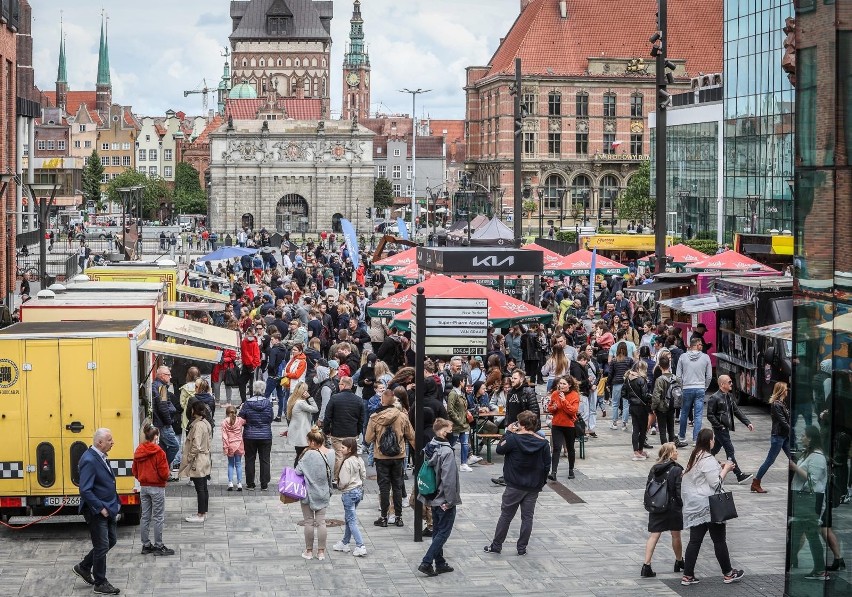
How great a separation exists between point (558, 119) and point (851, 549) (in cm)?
10037

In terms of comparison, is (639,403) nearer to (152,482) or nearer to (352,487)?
(352,487)

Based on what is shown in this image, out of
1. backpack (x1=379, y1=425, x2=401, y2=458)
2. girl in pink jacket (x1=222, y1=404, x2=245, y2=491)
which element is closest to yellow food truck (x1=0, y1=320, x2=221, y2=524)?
girl in pink jacket (x1=222, y1=404, x2=245, y2=491)

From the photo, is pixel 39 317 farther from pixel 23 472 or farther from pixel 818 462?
pixel 818 462

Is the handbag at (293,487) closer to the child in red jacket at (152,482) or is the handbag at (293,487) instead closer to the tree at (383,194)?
the child in red jacket at (152,482)

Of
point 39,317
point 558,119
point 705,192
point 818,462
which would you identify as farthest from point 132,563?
point 558,119

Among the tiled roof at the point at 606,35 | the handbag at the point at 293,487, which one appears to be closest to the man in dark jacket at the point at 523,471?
the handbag at the point at 293,487

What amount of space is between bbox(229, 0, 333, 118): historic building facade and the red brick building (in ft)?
222

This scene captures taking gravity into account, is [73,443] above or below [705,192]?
below

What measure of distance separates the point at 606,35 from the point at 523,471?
323ft

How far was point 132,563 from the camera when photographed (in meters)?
13.6

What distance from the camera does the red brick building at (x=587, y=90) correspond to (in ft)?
353

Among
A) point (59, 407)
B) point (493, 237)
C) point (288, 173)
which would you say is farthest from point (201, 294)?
point (288, 173)

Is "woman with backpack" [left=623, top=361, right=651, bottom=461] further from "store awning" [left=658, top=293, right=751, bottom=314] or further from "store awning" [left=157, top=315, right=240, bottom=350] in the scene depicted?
"store awning" [left=157, top=315, right=240, bottom=350]

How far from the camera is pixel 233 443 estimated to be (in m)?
16.9
